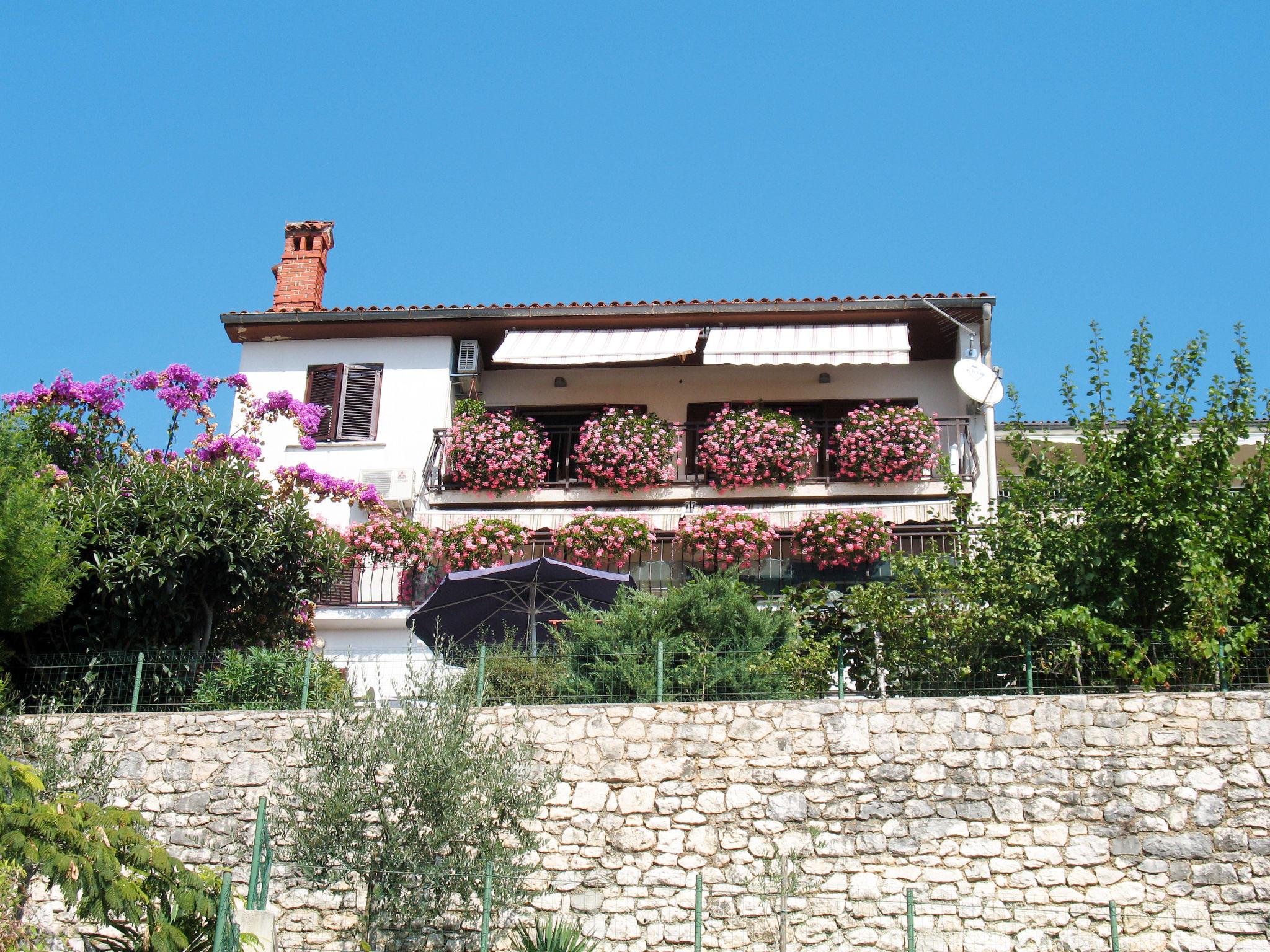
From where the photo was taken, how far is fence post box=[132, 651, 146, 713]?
14.4 meters

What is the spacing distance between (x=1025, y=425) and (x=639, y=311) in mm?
6492

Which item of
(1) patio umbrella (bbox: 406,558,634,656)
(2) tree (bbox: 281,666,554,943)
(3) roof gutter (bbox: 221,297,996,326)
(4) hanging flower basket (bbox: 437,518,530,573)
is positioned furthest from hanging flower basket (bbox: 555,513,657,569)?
(2) tree (bbox: 281,666,554,943)

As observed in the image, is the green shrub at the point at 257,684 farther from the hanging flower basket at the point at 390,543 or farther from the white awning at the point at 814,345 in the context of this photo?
the white awning at the point at 814,345

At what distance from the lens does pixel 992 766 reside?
13109 millimetres

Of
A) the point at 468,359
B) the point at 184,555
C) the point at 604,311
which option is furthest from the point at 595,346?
the point at 184,555

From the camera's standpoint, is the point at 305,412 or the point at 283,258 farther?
the point at 283,258

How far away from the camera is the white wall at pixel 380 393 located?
20.5 m

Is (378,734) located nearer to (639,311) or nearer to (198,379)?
(198,379)

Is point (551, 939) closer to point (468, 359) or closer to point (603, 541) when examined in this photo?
point (603, 541)

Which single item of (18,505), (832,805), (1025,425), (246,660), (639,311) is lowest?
(832,805)

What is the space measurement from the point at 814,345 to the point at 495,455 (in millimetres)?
4806

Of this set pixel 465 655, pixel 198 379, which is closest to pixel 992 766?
pixel 465 655

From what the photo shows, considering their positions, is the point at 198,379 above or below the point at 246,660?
above

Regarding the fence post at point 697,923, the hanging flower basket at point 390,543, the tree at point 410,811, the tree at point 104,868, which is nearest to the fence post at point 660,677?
the tree at point 410,811
